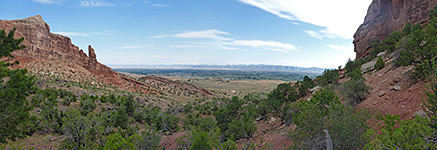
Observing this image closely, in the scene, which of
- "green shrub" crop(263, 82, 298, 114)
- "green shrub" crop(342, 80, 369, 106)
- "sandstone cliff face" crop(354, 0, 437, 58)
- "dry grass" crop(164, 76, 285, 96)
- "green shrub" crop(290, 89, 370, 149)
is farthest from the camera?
"dry grass" crop(164, 76, 285, 96)

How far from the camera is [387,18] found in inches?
1225

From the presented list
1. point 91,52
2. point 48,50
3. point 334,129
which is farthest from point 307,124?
point 91,52

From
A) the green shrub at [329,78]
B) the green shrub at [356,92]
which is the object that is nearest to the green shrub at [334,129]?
the green shrub at [356,92]

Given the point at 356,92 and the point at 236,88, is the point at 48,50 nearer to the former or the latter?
the point at 356,92

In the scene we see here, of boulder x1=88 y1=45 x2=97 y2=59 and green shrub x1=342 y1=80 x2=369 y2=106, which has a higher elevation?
boulder x1=88 y1=45 x2=97 y2=59

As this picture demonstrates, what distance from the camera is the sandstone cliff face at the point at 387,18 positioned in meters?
24.8

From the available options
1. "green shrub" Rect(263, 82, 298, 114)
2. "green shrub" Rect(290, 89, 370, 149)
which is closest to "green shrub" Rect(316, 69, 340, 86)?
"green shrub" Rect(263, 82, 298, 114)

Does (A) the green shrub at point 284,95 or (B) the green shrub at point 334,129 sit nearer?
(B) the green shrub at point 334,129

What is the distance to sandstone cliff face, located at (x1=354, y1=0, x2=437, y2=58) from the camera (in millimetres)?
24795

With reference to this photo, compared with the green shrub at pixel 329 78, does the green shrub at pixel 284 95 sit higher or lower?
lower

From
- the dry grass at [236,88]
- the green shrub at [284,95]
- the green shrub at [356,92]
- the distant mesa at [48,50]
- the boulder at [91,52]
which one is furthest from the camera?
the dry grass at [236,88]

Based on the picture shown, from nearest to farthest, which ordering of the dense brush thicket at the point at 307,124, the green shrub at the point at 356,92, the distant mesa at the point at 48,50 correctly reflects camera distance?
the dense brush thicket at the point at 307,124 < the green shrub at the point at 356,92 < the distant mesa at the point at 48,50

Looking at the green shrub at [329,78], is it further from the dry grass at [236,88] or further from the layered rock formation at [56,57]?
the dry grass at [236,88]

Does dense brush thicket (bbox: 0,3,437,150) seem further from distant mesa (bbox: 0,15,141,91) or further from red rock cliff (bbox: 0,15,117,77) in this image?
red rock cliff (bbox: 0,15,117,77)
